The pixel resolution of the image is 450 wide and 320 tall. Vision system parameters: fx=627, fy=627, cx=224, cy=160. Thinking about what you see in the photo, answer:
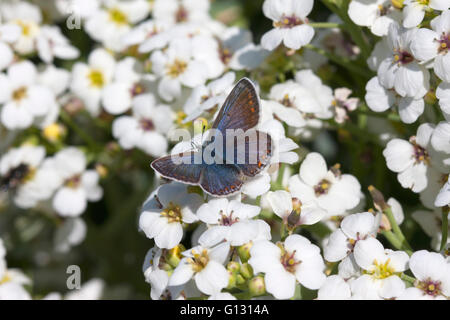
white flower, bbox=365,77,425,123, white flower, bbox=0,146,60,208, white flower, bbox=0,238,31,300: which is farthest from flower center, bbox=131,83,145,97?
white flower, bbox=365,77,425,123

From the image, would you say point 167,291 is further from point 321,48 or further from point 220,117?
point 321,48

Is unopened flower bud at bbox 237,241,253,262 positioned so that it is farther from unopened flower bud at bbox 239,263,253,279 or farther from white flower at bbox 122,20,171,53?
white flower at bbox 122,20,171,53

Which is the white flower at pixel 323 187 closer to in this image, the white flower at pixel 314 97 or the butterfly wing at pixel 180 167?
the white flower at pixel 314 97

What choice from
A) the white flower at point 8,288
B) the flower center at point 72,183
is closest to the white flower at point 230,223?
the white flower at point 8,288

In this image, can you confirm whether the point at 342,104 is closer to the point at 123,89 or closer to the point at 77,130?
the point at 123,89

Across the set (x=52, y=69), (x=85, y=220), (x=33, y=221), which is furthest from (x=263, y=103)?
A: (x=33, y=221)

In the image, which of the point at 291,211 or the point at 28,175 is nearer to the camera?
the point at 291,211

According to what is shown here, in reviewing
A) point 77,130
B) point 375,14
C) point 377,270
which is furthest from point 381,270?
point 77,130
